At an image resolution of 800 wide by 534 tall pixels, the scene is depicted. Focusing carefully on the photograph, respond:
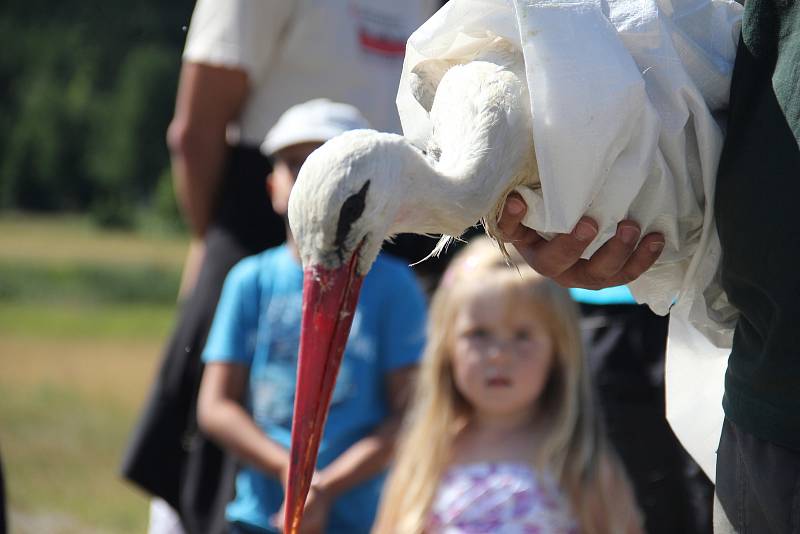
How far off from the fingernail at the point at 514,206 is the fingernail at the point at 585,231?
0.08 meters

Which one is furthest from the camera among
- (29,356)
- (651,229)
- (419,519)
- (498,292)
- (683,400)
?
(29,356)

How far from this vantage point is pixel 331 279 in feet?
5.09

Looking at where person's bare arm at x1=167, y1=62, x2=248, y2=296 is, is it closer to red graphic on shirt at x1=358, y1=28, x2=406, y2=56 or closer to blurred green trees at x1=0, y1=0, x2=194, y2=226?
red graphic on shirt at x1=358, y1=28, x2=406, y2=56

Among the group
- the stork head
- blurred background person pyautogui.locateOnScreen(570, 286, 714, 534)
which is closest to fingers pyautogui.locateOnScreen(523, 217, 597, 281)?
the stork head

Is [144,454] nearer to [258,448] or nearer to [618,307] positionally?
[258,448]

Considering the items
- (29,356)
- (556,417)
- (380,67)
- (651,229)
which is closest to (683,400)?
(651,229)

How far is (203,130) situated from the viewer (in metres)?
3.18

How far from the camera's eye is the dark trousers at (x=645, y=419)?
2979 millimetres

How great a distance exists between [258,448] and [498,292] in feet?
2.27

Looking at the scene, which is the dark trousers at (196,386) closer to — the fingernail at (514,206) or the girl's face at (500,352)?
the girl's face at (500,352)

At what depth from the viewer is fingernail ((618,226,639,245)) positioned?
164 cm

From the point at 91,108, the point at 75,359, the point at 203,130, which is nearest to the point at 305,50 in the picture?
the point at 203,130

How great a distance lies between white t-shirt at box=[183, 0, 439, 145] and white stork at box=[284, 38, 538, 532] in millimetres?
1549

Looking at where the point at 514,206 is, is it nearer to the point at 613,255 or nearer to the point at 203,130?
the point at 613,255
